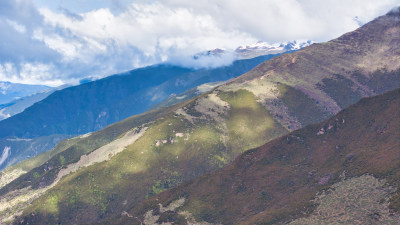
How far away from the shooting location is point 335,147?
16200 cm

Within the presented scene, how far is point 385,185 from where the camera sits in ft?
335

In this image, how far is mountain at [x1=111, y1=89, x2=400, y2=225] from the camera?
103m

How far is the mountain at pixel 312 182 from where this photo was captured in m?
103

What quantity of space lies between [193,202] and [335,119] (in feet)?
330

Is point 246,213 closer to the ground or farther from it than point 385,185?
closer to the ground

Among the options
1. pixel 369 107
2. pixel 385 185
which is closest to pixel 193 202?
pixel 385 185

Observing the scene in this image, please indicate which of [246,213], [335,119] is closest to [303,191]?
[246,213]

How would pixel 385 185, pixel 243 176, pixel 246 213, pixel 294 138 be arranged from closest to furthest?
pixel 385 185 → pixel 246 213 → pixel 243 176 → pixel 294 138

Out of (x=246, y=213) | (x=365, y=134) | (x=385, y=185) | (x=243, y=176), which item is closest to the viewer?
(x=385, y=185)

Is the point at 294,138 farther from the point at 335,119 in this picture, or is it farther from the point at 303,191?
the point at 303,191

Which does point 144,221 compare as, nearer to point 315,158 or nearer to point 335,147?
point 315,158

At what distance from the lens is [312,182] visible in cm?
13825

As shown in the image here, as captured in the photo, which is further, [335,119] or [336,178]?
[335,119]

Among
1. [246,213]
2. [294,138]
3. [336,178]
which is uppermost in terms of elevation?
[294,138]
